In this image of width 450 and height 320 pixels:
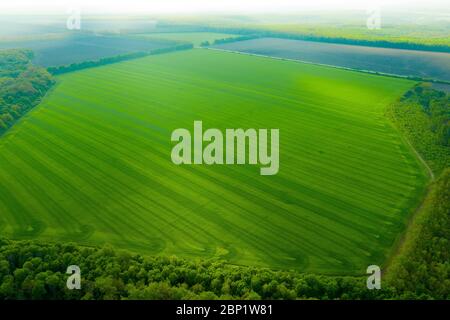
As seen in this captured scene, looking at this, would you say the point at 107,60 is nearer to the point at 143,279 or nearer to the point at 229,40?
the point at 229,40

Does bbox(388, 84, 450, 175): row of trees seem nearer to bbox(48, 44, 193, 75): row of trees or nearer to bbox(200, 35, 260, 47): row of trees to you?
bbox(48, 44, 193, 75): row of trees

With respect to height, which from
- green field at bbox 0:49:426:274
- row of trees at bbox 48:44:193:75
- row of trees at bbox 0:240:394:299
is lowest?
row of trees at bbox 0:240:394:299

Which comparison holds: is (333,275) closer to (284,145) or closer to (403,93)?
(284,145)

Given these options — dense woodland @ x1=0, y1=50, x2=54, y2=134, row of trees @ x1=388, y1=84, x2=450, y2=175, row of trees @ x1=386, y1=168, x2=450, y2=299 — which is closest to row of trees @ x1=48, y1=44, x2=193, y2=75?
dense woodland @ x1=0, y1=50, x2=54, y2=134

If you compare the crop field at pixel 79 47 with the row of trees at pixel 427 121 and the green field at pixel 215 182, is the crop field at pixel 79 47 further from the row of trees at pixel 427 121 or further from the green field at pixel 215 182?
the row of trees at pixel 427 121

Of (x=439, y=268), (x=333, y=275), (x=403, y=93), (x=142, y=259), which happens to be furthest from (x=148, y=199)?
(x=403, y=93)

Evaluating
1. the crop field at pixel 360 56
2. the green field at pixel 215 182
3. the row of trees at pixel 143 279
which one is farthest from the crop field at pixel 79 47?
the row of trees at pixel 143 279
